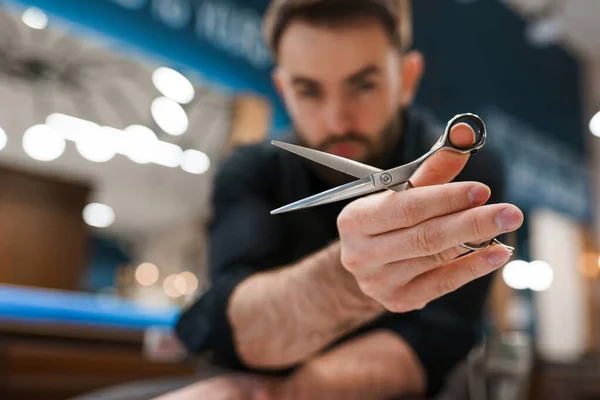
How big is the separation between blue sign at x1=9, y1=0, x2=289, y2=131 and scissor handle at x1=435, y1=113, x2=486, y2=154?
97 cm

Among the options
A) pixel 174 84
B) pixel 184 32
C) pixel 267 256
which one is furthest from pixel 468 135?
pixel 174 84

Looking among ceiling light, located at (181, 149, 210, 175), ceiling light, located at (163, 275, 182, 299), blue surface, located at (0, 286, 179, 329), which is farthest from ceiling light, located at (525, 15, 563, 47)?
ceiling light, located at (163, 275, 182, 299)

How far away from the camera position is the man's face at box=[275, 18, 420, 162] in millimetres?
252

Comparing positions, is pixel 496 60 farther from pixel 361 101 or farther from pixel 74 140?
pixel 74 140

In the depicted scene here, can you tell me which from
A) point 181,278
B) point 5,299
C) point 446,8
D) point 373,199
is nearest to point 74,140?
point 181,278

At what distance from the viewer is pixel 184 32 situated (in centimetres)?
131

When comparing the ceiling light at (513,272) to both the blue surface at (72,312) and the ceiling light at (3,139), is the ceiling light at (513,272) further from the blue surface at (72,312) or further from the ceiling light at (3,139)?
the ceiling light at (3,139)

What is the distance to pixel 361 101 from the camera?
25 centimetres

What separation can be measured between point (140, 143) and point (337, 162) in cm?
232

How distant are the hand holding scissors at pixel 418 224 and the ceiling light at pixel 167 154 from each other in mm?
2170

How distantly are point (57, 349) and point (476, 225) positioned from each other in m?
1.24

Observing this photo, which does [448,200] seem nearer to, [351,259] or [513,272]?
[351,259]

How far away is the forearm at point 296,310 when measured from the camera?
264 millimetres

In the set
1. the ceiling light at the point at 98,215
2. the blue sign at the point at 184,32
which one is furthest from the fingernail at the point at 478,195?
the ceiling light at the point at 98,215
